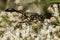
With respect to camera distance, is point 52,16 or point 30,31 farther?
point 52,16

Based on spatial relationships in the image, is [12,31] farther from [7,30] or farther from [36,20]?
[36,20]

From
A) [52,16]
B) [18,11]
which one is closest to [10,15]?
[18,11]

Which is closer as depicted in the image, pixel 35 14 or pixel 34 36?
pixel 34 36

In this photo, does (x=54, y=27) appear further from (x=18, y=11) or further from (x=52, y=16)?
(x=18, y=11)

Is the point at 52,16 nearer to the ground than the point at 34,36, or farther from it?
farther from it

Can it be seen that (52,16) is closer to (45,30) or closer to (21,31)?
(45,30)

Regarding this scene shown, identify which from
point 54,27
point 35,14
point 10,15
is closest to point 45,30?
point 54,27

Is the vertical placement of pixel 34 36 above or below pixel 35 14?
below

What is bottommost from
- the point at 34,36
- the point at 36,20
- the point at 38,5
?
the point at 34,36

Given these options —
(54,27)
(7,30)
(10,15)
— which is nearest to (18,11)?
(10,15)
